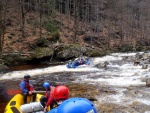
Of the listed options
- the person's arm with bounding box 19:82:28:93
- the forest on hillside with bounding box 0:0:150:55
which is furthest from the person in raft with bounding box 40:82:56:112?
the forest on hillside with bounding box 0:0:150:55

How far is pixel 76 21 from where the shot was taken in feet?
139

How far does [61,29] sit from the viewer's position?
4159 cm

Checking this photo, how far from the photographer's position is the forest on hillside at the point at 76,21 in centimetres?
3172

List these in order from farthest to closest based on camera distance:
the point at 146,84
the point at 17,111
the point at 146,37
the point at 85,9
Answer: the point at 146,37, the point at 85,9, the point at 146,84, the point at 17,111

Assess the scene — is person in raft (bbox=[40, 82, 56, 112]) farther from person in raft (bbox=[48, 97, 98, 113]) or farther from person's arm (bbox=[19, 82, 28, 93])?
person in raft (bbox=[48, 97, 98, 113])

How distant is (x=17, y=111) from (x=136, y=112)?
405 cm

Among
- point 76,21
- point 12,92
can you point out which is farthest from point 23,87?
point 76,21

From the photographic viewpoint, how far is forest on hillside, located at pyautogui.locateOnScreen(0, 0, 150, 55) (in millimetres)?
31719

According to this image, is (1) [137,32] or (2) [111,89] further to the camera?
(1) [137,32]

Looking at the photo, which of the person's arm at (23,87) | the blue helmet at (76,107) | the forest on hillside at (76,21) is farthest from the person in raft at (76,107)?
the forest on hillside at (76,21)

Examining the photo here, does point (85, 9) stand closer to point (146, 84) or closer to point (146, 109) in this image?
point (146, 84)

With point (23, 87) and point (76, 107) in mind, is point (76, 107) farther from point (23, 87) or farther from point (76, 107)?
point (23, 87)

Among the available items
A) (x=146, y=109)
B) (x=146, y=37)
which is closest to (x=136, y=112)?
(x=146, y=109)

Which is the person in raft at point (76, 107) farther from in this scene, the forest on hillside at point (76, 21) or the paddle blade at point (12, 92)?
the forest on hillside at point (76, 21)
